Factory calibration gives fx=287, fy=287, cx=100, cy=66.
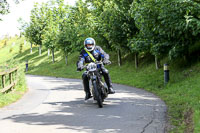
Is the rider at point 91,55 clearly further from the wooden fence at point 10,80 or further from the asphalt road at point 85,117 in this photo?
the wooden fence at point 10,80

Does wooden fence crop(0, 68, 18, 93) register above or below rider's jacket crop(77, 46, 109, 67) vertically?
below

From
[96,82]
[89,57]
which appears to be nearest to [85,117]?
[96,82]

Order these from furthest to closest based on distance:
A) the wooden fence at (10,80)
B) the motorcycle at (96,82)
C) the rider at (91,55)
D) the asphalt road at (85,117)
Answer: the wooden fence at (10,80) < the rider at (91,55) < the motorcycle at (96,82) < the asphalt road at (85,117)

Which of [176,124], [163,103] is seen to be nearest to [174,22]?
[163,103]

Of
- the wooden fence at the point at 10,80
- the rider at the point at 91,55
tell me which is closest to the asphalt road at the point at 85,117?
the rider at the point at 91,55

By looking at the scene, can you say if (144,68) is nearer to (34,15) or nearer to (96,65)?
(96,65)

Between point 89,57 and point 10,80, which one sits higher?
point 89,57

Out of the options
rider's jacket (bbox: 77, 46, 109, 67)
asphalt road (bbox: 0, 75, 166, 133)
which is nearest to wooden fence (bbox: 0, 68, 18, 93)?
asphalt road (bbox: 0, 75, 166, 133)

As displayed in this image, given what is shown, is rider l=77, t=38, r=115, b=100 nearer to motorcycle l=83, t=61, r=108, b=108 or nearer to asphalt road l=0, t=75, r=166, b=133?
motorcycle l=83, t=61, r=108, b=108

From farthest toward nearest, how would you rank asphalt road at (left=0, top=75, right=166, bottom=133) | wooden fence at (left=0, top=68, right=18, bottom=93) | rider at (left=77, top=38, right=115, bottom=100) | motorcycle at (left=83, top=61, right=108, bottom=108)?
wooden fence at (left=0, top=68, right=18, bottom=93)
rider at (left=77, top=38, right=115, bottom=100)
motorcycle at (left=83, top=61, right=108, bottom=108)
asphalt road at (left=0, top=75, right=166, bottom=133)

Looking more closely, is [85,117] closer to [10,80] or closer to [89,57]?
[89,57]

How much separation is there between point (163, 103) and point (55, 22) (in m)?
33.8

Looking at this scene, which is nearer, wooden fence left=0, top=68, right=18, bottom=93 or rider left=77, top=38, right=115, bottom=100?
rider left=77, top=38, right=115, bottom=100

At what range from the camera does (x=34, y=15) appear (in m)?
45.6
